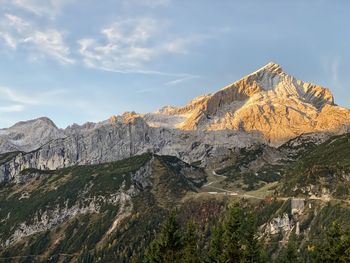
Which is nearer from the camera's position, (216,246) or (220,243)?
(220,243)

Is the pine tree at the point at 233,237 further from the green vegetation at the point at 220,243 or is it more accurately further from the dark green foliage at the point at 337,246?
the dark green foliage at the point at 337,246

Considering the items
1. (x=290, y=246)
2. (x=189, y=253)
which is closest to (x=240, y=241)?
(x=189, y=253)

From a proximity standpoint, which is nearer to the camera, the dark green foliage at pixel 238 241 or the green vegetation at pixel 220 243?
the dark green foliage at pixel 238 241

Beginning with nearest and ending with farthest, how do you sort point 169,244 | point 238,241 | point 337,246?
point 238,241 < point 337,246 < point 169,244

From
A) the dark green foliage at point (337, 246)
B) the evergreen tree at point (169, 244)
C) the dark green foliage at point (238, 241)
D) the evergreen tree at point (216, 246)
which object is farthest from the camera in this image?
the evergreen tree at point (216, 246)

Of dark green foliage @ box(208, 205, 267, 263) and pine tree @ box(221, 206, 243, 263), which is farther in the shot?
dark green foliage @ box(208, 205, 267, 263)

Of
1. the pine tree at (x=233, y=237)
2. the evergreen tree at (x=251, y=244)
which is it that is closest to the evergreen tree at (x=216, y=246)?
the evergreen tree at (x=251, y=244)

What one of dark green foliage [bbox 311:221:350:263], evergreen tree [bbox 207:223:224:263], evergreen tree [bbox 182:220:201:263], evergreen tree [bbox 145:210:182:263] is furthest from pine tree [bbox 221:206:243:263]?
dark green foliage [bbox 311:221:350:263]

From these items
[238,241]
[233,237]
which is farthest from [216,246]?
[233,237]

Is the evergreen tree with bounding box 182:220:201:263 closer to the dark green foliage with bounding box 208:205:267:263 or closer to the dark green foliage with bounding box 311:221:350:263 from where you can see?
the dark green foliage with bounding box 208:205:267:263

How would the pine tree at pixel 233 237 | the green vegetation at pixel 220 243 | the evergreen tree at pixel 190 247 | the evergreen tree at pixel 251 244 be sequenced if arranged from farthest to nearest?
the evergreen tree at pixel 190 247 < the evergreen tree at pixel 251 244 < the green vegetation at pixel 220 243 < the pine tree at pixel 233 237

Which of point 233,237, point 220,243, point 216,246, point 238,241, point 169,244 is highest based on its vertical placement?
point 233,237

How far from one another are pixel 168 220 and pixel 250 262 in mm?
15352

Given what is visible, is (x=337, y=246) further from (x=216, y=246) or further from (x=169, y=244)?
(x=169, y=244)
